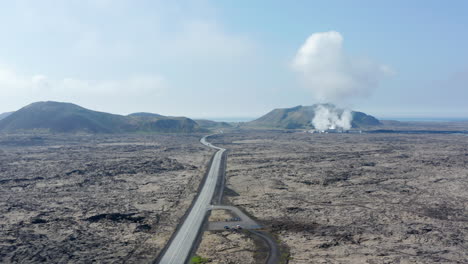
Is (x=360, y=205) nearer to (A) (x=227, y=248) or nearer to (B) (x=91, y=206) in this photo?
(A) (x=227, y=248)

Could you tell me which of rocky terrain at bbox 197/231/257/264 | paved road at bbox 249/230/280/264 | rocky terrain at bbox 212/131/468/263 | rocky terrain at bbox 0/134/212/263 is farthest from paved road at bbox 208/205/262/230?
rocky terrain at bbox 0/134/212/263

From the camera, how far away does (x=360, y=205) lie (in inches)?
2302

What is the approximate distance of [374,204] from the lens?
193 feet

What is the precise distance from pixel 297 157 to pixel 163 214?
76020mm

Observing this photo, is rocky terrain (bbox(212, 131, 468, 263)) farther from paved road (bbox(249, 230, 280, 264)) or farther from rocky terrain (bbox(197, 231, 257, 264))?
paved road (bbox(249, 230, 280, 264))

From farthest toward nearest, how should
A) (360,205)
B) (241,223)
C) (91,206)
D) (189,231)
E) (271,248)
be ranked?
1. (360,205)
2. (91,206)
3. (241,223)
4. (189,231)
5. (271,248)

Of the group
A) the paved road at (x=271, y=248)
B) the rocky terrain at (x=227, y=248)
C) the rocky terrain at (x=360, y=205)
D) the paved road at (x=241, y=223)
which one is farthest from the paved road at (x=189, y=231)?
the paved road at (x=271, y=248)

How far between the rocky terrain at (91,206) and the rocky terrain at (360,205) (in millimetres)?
12472

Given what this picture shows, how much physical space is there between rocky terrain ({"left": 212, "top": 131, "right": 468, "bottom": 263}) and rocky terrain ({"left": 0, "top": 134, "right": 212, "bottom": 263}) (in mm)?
12472

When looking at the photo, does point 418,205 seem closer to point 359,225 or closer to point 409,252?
point 359,225

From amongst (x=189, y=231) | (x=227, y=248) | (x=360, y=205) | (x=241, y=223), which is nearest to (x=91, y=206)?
(x=189, y=231)

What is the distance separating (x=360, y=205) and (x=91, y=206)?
5227 cm

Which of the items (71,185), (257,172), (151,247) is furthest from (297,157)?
(151,247)

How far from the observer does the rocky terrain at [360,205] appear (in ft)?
129
